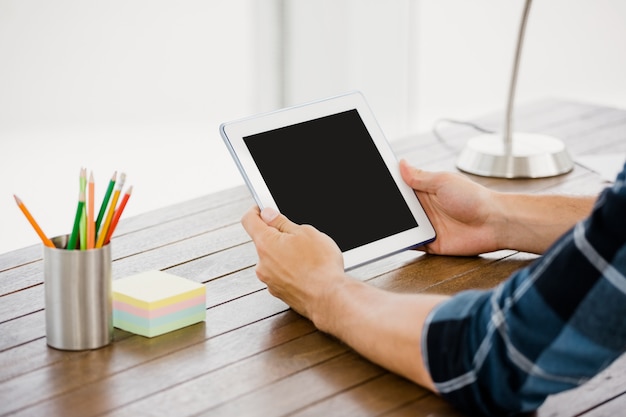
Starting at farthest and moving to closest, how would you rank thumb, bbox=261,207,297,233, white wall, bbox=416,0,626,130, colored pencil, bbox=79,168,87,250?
white wall, bbox=416,0,626,130 → thumb, bbox=261,207,297,233 → colored pencil, bbox=79,168,87,250

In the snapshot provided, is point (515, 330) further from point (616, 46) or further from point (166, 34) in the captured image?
point (616, 46)

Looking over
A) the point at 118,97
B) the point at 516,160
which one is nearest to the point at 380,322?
the point at 516,160

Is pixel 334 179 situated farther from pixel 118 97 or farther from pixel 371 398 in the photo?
pixel 118 97

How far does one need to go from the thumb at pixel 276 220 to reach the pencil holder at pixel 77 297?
26 centimetres

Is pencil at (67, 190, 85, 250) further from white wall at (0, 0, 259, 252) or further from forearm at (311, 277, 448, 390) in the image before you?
white wall at (0, 0, 259, 252)

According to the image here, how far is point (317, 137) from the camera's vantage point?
1.53m

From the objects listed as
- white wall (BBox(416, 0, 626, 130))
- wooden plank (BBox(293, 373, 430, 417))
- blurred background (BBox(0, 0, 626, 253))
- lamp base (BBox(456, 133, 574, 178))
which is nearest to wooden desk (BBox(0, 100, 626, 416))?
wooden plank (BBox(293, 373, 430, 417))

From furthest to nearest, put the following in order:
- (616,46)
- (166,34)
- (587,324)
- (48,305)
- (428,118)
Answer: (616,46), (428,118), (166,34), (48,305), (587,324)

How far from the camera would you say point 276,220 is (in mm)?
1389

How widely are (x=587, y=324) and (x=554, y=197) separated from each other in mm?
637

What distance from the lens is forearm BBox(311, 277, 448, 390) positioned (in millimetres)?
1126

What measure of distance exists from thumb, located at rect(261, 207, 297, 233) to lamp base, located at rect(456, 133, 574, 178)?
2.48 ft

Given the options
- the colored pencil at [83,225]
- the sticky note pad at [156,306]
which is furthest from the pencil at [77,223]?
the sticky note pad at [156,306]

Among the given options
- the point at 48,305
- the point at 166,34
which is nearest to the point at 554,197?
the point at 48,305
